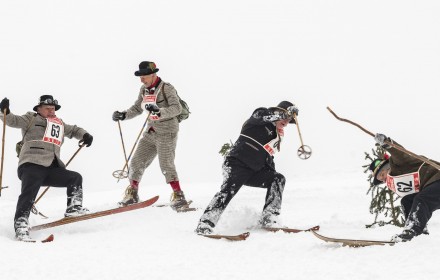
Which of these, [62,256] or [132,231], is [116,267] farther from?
[132,231]

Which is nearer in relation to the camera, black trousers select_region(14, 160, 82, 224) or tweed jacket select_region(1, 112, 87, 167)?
black trousers select_region(14, 160, 82, 224)

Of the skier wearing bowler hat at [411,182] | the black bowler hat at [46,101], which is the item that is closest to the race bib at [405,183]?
the skier wearing bowler hat at [411,182]

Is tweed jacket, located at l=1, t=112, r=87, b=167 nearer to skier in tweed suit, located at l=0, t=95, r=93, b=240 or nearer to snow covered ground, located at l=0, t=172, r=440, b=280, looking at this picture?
skier in tweed suit, located at l=0, t=95, r=93, b=240

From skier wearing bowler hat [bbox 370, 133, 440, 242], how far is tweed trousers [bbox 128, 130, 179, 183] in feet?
11.0

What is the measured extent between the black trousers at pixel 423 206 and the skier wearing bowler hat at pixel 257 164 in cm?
173

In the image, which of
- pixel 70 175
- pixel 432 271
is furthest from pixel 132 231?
pixel 432 271

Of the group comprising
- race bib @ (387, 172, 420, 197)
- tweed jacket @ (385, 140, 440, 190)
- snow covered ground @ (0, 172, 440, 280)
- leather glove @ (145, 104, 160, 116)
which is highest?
leather glove @ (145, 104, 160, 116)

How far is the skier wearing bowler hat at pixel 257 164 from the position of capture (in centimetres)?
625

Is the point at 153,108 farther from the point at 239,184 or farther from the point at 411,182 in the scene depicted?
the point at 411,182

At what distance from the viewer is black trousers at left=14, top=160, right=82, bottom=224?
652 centimetres

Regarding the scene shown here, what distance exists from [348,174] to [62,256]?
11.2 m

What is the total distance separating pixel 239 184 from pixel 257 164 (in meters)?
0.31

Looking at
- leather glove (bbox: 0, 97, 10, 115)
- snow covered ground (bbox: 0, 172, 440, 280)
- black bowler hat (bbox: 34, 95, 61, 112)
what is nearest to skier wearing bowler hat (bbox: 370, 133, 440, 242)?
snow covered ground (bbox: 0, 172, 440, 280)

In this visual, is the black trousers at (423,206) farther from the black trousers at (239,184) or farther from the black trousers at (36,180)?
the black trousers at (36,180)
